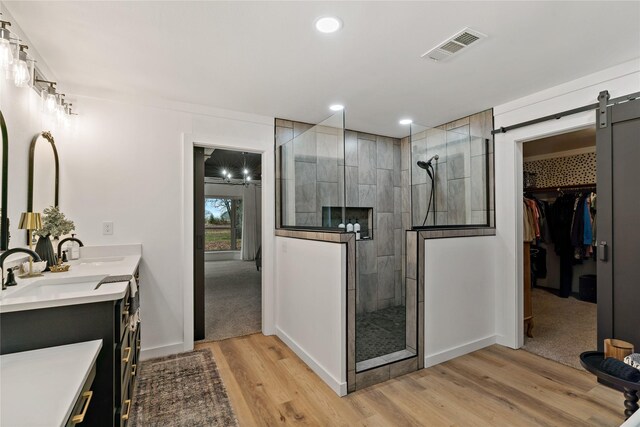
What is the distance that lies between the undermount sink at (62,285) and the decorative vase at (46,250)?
0.31 metres

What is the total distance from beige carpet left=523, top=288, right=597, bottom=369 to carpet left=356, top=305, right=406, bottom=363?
1.27 metres

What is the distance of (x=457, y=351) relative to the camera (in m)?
2.91

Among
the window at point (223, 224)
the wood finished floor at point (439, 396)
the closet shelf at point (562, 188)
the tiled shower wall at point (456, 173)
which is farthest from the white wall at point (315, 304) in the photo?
the window at point (223, 224)

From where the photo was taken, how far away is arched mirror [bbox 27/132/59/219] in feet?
6.64

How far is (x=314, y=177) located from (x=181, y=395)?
2128mm

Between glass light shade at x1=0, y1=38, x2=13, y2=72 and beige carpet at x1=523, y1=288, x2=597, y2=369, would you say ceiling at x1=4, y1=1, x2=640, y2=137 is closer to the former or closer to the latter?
glass light shade at x1=0, y1=38, x2=13, y2=72

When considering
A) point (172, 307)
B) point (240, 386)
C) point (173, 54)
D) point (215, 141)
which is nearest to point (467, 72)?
point (173, 54)

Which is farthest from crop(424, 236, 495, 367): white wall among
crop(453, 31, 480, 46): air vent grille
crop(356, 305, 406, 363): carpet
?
crop(453, 31, 480, 46): air vent grille

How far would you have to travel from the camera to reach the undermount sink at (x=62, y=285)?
1.60 meters

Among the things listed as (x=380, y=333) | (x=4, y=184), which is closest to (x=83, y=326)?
(x=4, y=184)

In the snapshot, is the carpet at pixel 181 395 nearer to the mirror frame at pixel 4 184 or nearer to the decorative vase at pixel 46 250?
the decorative vase at pixel 46 250

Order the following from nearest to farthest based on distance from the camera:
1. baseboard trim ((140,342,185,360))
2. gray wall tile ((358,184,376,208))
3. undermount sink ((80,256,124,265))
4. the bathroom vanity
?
the bathroom vanity
undermount sink ((80,256,124,265))
baseboard trim ((140,342,185,360))
gray wall tile ((358,184,376,208))

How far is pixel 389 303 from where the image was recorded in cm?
440

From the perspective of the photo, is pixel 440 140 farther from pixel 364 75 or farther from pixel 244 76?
pixel 244 76
